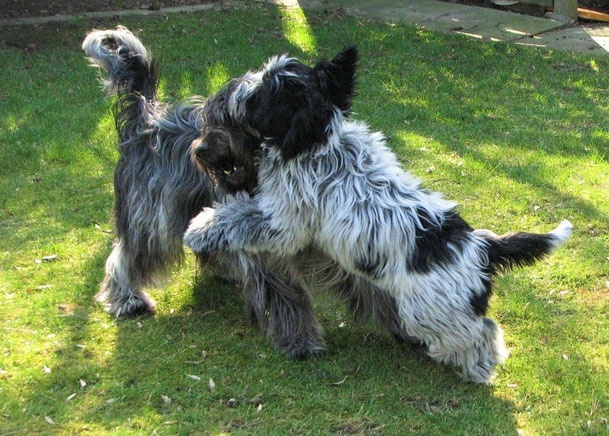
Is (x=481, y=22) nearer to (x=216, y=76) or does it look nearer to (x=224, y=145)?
(x=216, y=76)

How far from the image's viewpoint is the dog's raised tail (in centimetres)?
484

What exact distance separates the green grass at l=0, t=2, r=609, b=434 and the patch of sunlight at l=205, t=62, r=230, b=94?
37mm

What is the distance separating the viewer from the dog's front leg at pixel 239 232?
397 centimetres

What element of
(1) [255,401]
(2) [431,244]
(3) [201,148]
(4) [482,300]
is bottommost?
(1) [255,401]

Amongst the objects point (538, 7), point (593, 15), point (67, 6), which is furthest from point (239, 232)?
point (538, 7)

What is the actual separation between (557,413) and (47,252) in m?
3.85

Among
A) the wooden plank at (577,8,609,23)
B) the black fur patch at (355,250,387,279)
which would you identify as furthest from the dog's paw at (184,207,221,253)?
the wooden plank at (577,8,609,23)

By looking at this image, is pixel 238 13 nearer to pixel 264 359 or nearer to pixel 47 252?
pixel 47 252

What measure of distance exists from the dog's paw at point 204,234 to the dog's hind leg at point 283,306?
0.36m

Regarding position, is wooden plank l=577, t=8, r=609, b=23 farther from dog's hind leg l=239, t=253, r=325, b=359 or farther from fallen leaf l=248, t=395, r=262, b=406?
fallen leaf l=248, t=395, r=262, b=406

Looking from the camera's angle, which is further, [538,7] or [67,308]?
[538,7]

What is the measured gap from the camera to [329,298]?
4598 mm

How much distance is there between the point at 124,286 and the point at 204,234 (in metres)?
1.24

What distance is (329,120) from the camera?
3.90 meters
